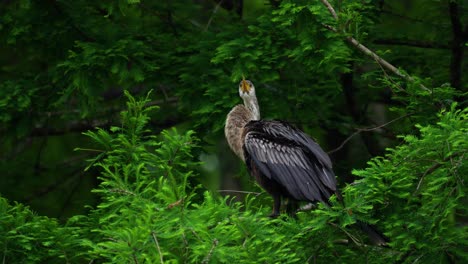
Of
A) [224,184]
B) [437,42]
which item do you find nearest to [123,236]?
[437,42]

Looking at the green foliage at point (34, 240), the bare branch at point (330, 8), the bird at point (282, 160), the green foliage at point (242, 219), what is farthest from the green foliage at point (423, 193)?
the green foliage at point (34, 240)

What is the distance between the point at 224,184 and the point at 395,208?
8.59m

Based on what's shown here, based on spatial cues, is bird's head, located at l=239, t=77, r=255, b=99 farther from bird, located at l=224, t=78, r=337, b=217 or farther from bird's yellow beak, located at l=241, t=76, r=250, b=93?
bird, located at l=224, t=78, r=337, b=217

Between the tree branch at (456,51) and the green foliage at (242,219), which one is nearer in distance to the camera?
the green foliage at (242,219)

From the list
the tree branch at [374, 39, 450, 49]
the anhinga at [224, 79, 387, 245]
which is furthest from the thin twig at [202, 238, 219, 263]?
the tree branch at [374, 39, 450, 49]

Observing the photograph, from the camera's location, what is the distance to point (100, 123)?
11172 millimetres

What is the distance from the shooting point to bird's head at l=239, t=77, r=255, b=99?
952 centimetres

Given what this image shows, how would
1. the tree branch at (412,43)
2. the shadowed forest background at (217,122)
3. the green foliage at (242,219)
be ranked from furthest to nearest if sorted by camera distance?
the tree branch at (412,43) → the shadowed forest background at (217,122) → the green foliage at (242,219)

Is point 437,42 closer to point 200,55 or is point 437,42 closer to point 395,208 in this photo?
point 200,55

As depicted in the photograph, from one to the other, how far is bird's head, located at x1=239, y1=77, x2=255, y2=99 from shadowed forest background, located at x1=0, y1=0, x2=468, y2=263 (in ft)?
0.38

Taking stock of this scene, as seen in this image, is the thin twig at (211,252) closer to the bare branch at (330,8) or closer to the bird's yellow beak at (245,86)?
the bare branch at (330,8)

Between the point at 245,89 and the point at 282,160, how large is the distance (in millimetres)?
1131

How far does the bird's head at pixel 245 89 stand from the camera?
9523mm

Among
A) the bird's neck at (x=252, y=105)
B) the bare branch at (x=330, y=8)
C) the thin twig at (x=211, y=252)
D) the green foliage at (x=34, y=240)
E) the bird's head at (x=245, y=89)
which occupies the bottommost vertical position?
the green foliage at (x=34, y=240)
